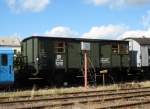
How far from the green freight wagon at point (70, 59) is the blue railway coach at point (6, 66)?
126 inches

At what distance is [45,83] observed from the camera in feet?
83.5

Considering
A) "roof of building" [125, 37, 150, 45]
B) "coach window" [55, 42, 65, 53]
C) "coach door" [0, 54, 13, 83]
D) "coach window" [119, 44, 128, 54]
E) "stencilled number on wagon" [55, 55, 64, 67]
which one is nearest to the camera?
"coach door" [0, 54, 13, 83]

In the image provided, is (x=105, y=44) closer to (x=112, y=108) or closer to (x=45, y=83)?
(x=45, y=83)

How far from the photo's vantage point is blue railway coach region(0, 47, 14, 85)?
21.0 meters

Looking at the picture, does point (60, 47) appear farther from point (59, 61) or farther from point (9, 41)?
point (9, 41)

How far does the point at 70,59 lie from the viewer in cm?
2616

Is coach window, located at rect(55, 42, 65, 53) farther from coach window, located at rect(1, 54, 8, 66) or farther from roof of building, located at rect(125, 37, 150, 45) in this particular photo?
roof of building, located at rect(125, 37, 150, 45)

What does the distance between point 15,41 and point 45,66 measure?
137 ft

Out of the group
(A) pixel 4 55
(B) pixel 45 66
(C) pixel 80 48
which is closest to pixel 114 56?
(C) pixel 80 48

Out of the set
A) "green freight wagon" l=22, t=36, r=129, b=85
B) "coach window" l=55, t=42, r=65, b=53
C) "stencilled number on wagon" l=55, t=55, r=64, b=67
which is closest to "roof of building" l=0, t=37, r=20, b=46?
"green freight wagon" l=22, t=36, r=129, b=85

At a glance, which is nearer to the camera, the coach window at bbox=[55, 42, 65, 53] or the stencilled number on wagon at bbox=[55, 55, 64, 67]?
the stencilled number on wagon at bbox=[55, 55, 64, 67]

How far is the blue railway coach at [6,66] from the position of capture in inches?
828

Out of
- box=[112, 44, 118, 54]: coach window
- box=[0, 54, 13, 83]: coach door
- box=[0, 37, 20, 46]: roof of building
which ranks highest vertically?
box=[0, 37, 20, 46]: roof of building

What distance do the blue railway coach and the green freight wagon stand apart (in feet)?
10.5
